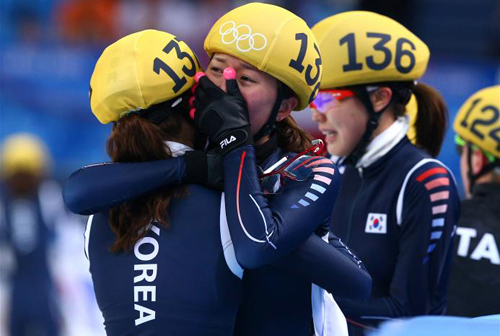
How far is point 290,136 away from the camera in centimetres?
304

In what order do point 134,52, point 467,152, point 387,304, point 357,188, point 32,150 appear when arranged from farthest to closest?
1. point 32,150
2. point 467,152
3. point 357,188
4. point 387,304
5. point 134,52

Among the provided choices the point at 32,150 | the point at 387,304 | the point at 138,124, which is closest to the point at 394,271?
the point at 387,304

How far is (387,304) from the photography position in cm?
363

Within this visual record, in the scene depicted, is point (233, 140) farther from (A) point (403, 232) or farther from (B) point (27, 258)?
(B) point (27, 258)

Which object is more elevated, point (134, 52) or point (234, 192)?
point (134, 52)

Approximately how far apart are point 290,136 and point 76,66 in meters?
7.96

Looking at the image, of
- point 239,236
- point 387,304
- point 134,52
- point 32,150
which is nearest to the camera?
point 239,236

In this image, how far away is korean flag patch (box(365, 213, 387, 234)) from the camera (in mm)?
3781

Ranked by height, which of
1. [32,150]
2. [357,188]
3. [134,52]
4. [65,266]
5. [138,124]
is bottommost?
[65,266]

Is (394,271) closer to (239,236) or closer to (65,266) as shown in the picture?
(239,236)

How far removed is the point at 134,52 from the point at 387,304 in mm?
1569

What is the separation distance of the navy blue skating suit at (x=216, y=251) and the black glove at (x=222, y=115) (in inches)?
1.8

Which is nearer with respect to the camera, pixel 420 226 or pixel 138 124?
pixel 138 124

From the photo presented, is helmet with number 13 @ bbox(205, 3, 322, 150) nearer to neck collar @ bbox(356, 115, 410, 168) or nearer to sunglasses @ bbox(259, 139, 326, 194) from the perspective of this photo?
sunglasses @ bbox(259, 139, 326, 194)
